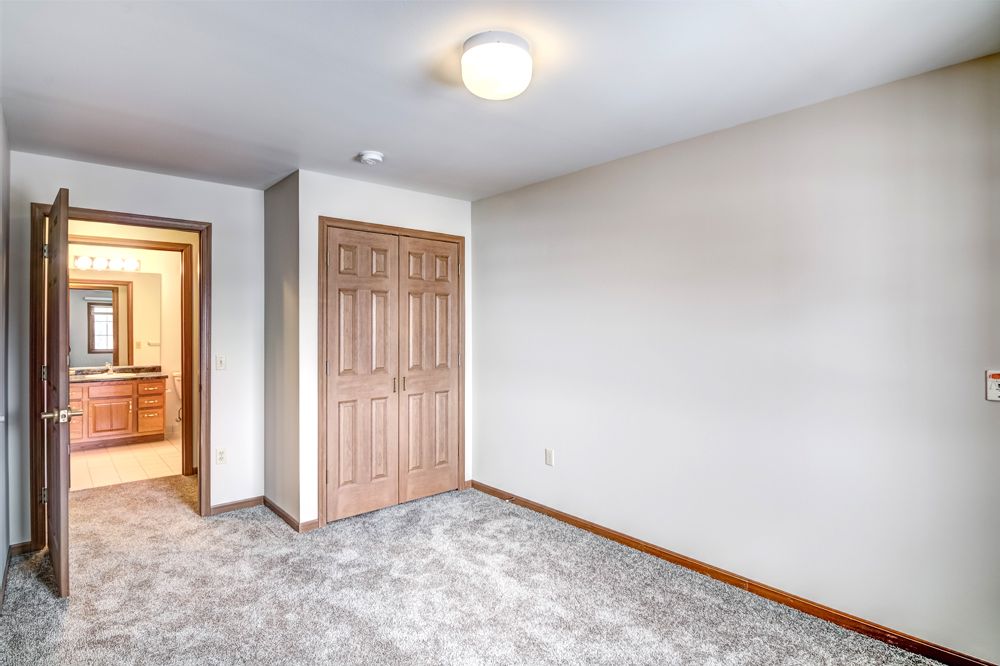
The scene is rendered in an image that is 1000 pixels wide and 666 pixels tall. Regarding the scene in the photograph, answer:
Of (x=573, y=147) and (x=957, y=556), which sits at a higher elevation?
(x=573, y=147)

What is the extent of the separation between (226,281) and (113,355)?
409 cm

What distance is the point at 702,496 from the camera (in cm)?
286

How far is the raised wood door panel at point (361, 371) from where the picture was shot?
11.8 ft

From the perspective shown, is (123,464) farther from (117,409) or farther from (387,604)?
(387,604)

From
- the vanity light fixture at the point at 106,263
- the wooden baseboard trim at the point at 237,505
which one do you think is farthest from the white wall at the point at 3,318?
the vanity light fixture at the point at 106,263

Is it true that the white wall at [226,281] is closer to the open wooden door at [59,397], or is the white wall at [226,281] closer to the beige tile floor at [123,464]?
the open wooden door at [59,397]

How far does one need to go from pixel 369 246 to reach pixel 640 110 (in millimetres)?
2086

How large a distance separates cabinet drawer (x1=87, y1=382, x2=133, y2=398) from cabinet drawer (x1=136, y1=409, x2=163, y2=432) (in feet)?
0.88

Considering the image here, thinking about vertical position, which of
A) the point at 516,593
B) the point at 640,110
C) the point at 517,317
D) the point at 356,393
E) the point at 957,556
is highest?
the point at 640,110

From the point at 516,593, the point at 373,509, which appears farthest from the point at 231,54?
the point at 373,509

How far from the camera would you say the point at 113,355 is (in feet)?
21.7

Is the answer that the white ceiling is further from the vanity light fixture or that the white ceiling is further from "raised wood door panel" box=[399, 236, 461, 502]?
the vanity light fixture

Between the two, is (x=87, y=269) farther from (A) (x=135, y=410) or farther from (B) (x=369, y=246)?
(B) (x=369, y=246)

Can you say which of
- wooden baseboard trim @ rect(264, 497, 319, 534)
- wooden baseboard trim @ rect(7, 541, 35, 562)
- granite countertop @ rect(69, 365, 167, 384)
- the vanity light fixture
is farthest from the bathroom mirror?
wooden baseboard trim @ rect(264, 497, 319, 534)
